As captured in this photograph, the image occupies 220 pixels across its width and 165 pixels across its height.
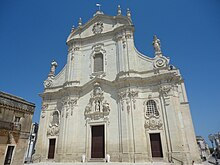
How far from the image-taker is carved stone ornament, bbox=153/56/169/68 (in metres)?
16.6

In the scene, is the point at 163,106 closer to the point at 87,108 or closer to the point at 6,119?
the point at 87,108

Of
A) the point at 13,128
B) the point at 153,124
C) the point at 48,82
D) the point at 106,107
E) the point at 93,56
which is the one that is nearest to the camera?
the point at 13,128

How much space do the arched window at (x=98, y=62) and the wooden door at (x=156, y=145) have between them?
9.90m

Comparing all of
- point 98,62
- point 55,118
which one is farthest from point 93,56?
point 55,118

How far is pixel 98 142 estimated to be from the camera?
1658 cm

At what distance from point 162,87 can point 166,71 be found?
184 centimetres

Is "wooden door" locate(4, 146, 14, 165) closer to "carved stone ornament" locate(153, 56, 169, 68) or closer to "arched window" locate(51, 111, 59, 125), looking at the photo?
"arched window" locate(51, 111, 59, 125)

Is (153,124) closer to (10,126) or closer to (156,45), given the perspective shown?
(156,45)

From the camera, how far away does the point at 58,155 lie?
16.6 metres

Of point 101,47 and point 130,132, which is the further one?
point 101,47

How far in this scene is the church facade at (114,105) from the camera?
14.5 metres

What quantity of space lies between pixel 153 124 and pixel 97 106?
6.32m

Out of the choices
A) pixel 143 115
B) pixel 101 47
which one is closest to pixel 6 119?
pixel 143 115

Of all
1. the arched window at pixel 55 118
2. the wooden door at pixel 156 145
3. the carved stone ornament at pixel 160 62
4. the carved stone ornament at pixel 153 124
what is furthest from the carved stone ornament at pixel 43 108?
the carved stone ornament at pixel 160 62
